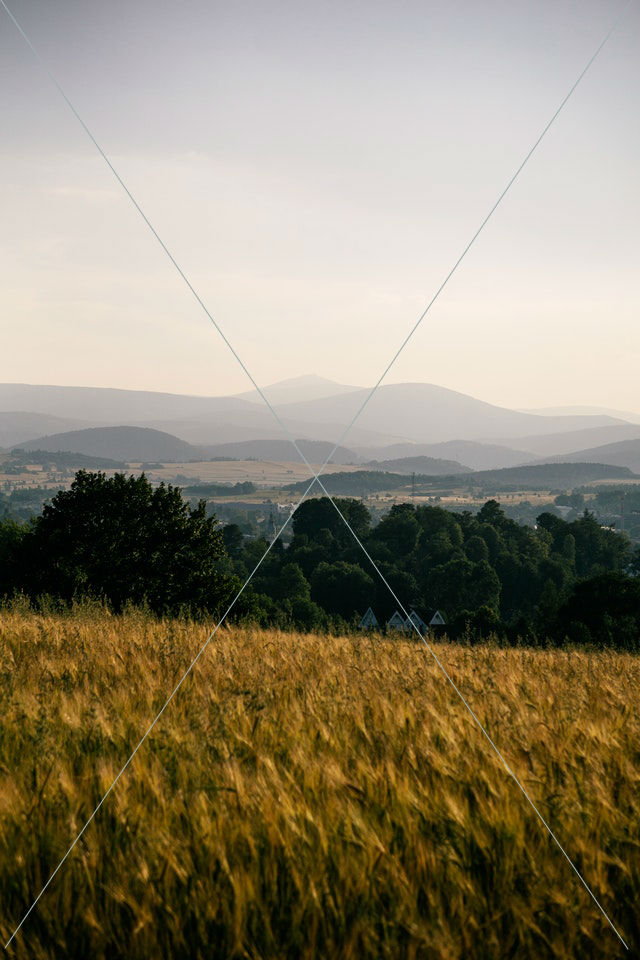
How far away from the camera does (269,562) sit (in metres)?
31.9

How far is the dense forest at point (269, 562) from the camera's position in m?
27.5

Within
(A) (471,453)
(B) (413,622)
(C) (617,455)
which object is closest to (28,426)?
(B) (413,622)

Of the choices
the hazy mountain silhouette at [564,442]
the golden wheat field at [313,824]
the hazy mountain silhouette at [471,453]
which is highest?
the hazy mountain silhouette at [564,442]

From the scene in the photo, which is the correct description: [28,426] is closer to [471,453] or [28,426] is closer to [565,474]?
[471,453]

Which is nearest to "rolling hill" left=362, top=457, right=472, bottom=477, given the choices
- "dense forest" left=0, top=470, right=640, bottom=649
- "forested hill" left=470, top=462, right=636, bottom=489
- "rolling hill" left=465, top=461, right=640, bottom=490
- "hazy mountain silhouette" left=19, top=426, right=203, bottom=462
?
"hazy mountain silhouette" left=19, top=426, right=203, bottom=462

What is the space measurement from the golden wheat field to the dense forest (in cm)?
1421

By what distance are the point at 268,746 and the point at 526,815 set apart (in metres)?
1.26

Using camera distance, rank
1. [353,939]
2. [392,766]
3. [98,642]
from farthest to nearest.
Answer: [98,642] → [392,766] → [353,939]

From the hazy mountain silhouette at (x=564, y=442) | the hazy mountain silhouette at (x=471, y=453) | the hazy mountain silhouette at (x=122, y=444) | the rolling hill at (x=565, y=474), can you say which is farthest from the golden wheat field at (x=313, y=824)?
the rolling hill at (x=565, y=474)

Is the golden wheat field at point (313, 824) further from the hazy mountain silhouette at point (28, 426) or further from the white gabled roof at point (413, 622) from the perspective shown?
the hazy mountain silhouette at point (28, 426)

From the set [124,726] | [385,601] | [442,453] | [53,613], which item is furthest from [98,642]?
[385,601]

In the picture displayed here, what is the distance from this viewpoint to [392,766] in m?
3.32

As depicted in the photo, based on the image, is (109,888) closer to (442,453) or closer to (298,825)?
Result: (298,825)

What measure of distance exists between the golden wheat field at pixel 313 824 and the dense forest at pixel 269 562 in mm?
14205
